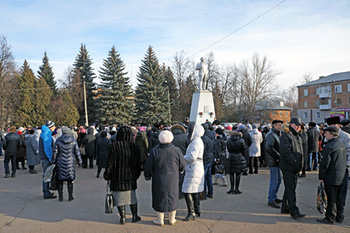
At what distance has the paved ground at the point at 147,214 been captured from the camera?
487 centimetres

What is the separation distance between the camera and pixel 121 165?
5020 mm

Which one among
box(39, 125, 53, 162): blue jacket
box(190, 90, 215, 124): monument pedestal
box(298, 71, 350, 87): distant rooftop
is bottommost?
box(39, 125, 53, 162): blue jacket

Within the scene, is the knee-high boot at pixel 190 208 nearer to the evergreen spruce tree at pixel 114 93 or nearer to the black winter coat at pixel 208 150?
the black winter coat at pixel 208 150

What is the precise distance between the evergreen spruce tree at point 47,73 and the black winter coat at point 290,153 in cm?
4961

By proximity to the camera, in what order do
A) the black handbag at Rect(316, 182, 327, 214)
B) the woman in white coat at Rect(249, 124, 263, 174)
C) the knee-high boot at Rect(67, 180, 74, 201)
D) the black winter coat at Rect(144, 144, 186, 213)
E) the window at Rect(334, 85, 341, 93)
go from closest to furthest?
the black winter coat at Rect(144, 144, 186, 213)
the black handbag at Rect(316, 182, 327, 214)
the knee-high boot at Rect(67, 180, 74, 201)
the woman in white coat at Rect(249, 124, 263, 174)
the window at Rect(334, 85, 341, 93)

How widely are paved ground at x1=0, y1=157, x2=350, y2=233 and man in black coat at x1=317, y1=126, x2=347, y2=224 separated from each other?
0.26 metres

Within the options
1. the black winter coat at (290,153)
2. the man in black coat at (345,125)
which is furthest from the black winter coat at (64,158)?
the man in black coat at (345,125)

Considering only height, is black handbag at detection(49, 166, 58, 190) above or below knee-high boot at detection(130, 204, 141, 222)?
above

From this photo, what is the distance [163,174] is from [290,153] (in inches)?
96.8

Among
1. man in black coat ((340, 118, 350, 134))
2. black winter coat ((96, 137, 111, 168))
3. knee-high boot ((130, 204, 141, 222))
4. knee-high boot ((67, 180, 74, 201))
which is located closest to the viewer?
knee-high boot ((130, 204, 141, 222))

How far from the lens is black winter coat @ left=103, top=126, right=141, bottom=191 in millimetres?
4992

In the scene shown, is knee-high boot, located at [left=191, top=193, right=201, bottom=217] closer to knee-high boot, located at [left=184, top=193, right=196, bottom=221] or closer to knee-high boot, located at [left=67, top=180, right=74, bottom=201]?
knee-high boot, located at [left=184, top=193, right=196, bottom=221]

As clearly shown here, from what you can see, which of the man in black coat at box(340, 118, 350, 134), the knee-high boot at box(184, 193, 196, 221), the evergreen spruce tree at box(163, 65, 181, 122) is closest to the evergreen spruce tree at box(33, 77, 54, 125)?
the evergreen spruce tree at box(163, 65, 181, 122)

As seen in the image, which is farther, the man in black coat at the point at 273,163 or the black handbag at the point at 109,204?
the man in black coat at the point at 273,163
